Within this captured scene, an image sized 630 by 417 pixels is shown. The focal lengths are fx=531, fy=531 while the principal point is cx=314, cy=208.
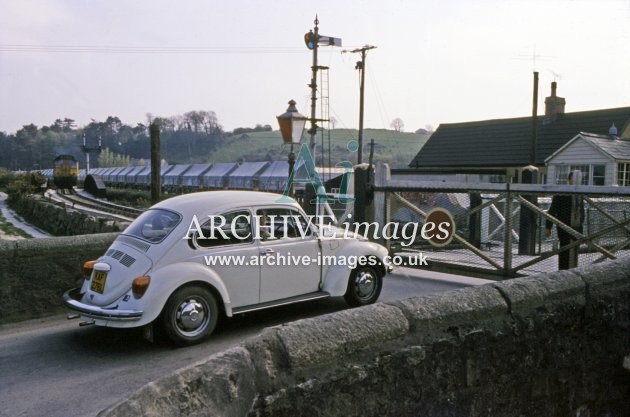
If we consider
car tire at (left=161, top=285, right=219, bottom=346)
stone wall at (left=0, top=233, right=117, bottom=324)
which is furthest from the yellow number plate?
stone wall at (left=0, top=233, right=117, bottom=324)

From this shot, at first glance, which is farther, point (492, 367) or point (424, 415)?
point (492, 367)

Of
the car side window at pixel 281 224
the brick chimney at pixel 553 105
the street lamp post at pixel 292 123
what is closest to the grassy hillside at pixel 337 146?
the brick chimney at pixel 553 105

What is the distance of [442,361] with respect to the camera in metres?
2.70

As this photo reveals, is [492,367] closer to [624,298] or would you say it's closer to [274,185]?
[624,298]

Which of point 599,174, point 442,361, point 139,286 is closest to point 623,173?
point 599,174

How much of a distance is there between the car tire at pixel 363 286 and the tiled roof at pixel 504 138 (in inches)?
1080

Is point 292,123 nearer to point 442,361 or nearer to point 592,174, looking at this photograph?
point 442,361

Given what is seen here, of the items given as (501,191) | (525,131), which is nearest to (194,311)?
(501,191)

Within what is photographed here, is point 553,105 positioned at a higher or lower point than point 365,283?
higher

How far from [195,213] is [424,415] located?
4048 mm

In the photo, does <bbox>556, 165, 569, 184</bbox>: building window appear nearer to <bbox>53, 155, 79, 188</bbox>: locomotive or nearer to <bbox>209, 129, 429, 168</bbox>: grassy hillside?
<bbox>53, 155, 79, 188</bbox>: locomotive

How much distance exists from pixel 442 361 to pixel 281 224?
13.6 ft

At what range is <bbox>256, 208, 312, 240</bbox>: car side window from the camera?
6449 millimetres

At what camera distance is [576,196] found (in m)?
7.96
